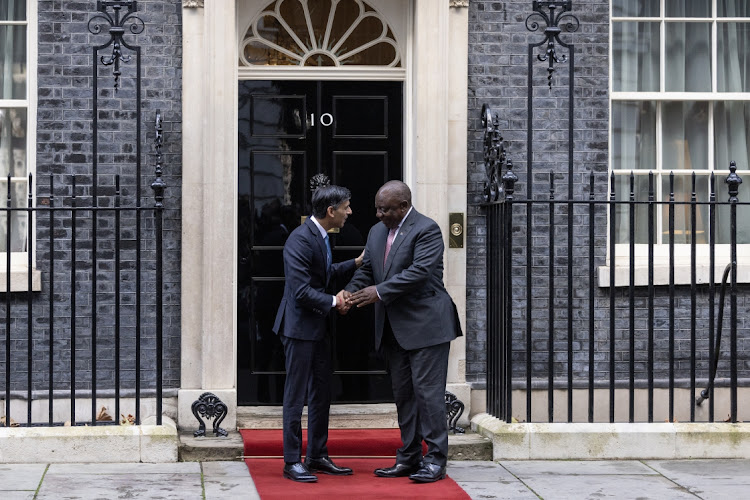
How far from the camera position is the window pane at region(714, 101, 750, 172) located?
9.37m

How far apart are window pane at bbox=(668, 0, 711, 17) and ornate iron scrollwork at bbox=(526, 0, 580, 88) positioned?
2.89 feet

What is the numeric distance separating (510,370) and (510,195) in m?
1.15

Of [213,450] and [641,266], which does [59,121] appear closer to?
[213,450]

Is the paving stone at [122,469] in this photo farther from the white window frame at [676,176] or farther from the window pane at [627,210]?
the window pane at [627,210]

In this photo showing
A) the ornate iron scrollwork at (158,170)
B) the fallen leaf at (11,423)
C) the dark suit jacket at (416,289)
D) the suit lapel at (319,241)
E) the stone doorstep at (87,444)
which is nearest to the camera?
the dark suit jacket at (416,289)

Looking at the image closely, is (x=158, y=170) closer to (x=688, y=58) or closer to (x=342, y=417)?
(x=342, y=417)

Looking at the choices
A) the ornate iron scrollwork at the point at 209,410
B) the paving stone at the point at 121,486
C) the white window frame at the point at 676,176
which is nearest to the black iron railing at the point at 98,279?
the ornate iron scrollwork at the point at 209,410

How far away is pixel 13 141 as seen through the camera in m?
8.77

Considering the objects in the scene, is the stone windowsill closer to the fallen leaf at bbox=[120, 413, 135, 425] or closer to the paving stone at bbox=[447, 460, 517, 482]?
the paving stone at bbox=[447, 460, 517, 482]

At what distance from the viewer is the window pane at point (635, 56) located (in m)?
9.20

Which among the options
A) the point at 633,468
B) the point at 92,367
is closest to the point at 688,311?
the point at 633,468

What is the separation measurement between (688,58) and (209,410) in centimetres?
447

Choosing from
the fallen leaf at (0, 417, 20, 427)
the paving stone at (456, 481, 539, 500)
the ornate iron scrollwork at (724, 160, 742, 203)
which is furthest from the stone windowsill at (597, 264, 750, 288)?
the fallen leaf at (0, 417, 20, 427)

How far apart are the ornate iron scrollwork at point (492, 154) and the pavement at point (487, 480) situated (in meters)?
1.88
